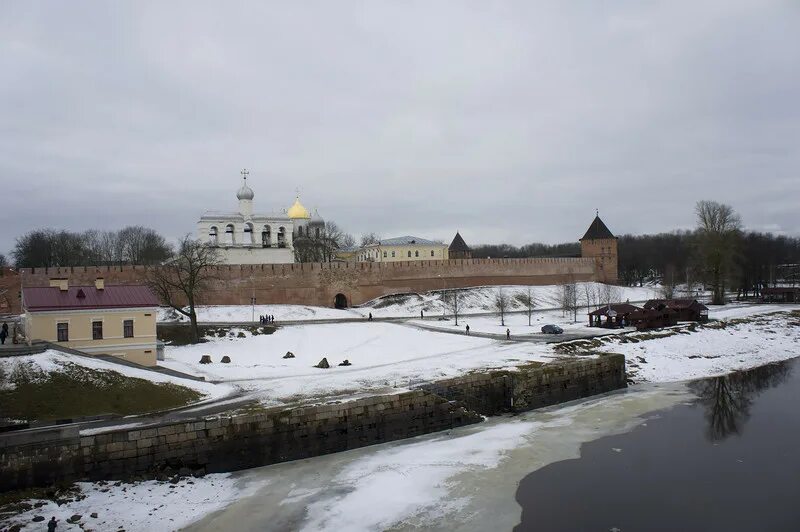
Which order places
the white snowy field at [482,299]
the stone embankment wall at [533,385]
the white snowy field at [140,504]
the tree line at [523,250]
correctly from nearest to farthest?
1. the white snowy field at [140,504]
2. the stone embankment wall at [533,385]
3. the white snowy field at [482,299]
4. the tree line at [523,250]

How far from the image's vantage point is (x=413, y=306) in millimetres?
45688

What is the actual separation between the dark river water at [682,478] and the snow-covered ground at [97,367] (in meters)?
10.5

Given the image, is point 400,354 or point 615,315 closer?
point 400,354

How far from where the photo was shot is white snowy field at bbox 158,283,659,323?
3956cm

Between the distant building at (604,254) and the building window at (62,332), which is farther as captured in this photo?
the distant building at (604,254)

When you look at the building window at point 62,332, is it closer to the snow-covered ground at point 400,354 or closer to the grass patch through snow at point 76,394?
the grass patch through snow at point 76,394

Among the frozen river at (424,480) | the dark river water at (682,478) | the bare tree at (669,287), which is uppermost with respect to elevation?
the bare tree at (669,287)

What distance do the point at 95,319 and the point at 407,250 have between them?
45190 mm

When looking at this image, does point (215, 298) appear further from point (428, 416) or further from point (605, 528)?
point (605, 528)

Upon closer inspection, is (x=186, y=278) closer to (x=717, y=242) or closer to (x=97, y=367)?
(x=97, y=367)

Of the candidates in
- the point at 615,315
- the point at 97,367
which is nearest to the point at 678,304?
the point at 615,315

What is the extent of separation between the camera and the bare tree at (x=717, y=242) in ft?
Result: 159

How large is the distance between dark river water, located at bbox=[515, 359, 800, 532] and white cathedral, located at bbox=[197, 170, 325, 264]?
118 ft

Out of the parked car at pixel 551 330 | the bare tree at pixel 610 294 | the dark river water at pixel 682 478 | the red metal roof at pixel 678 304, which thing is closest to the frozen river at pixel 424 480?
the dark river water at pixel 682 478
